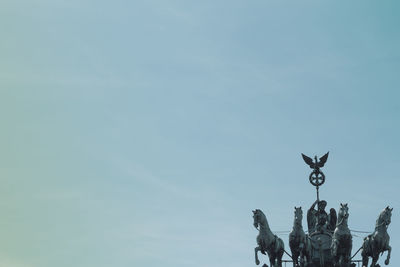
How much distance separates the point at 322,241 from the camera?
137 feet

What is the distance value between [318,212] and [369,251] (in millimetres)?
4041

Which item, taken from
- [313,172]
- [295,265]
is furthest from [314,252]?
[313,172]

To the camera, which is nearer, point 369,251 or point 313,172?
point 369,251

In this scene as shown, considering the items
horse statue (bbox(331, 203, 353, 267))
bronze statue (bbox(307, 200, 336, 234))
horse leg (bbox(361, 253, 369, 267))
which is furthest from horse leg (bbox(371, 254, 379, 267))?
bronze statue (bbox(307, 200, 336, 234))

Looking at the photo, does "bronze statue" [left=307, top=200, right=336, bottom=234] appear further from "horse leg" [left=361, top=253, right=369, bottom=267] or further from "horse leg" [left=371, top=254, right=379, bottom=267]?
"horse leg" [left=371, top=254, right=379, bottom=267]

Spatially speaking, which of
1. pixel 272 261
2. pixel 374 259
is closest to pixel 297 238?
pixel 272 261

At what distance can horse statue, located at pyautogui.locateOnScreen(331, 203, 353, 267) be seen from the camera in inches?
1549

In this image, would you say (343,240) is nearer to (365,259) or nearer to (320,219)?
(365,259)

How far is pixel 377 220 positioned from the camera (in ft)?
129

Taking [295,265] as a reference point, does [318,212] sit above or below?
above

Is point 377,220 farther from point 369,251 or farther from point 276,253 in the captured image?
point 276,253

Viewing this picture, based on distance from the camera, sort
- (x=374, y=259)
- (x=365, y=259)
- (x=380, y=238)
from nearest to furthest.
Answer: (x=380, y=238) → (x=374, y=259) → (x=365, y=259)

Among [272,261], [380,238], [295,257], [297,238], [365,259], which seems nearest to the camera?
[380,238]

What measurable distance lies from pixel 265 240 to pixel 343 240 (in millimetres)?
3333
